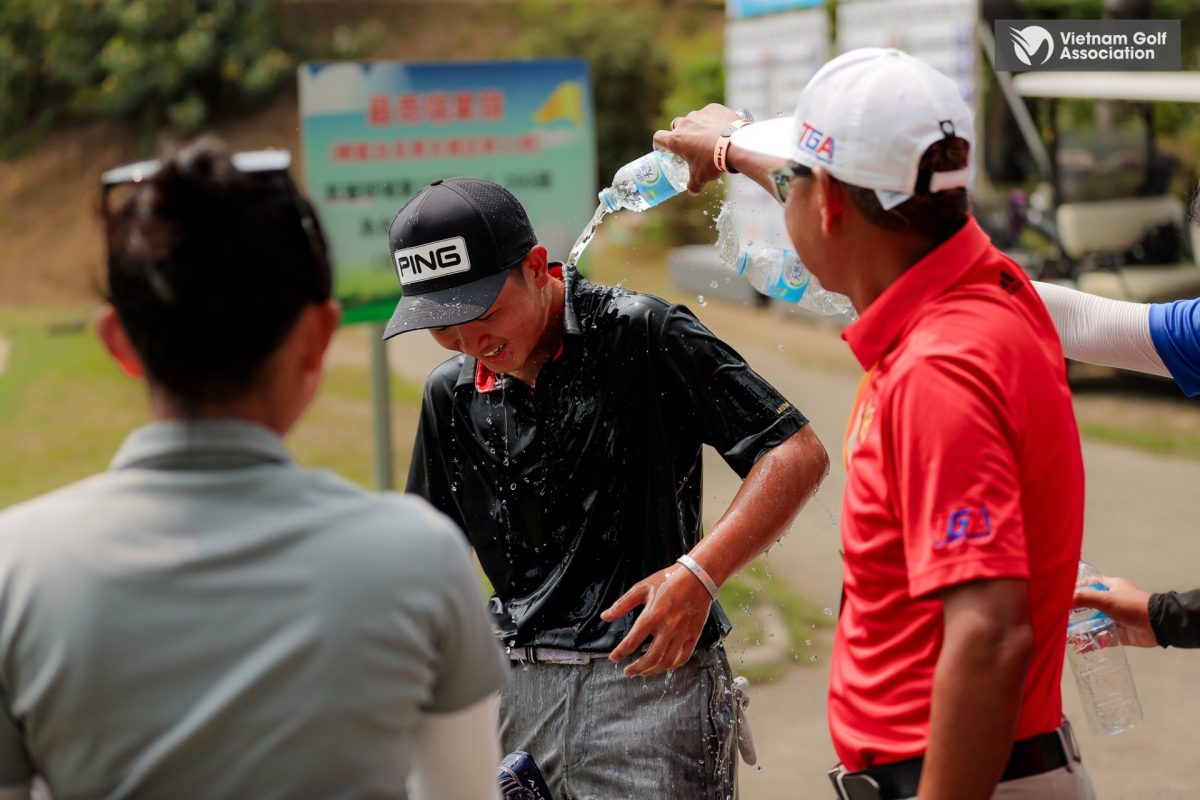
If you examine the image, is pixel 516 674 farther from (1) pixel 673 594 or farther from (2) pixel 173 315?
(2) pixel 173 315

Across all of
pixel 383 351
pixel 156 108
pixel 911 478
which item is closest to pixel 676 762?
pixel 911 478

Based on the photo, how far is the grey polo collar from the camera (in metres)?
1.42

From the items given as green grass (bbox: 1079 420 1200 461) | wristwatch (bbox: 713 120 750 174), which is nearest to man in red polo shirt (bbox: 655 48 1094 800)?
wristwatch (bbox: 713 120 750 174)

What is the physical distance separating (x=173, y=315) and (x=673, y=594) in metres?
1.28

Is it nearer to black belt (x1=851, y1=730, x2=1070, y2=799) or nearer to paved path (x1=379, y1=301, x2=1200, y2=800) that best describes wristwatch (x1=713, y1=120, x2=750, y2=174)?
black belt (x1=851, y1=730, x2=1070, y2=799)

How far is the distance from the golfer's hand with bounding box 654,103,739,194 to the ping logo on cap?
45 centimetres

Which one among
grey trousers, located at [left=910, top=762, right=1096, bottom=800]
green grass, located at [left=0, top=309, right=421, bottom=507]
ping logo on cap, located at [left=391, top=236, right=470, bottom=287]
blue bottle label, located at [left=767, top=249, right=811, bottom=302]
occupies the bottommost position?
green grass, located at [left=0, top=309, right=421, bottom=507]

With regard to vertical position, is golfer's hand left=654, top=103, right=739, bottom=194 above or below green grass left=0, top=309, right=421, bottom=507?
above

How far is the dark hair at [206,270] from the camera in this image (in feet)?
4.57

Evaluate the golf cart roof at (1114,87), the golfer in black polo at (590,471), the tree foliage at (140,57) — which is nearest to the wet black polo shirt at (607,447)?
the golfer in black polo at (590,471)

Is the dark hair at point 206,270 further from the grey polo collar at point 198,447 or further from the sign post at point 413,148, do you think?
the sign post at point 413,148

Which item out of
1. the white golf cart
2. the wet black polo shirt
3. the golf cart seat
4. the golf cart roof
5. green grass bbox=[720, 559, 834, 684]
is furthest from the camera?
the white golf cart

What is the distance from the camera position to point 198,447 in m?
1.42

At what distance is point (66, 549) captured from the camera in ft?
4.45
